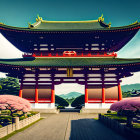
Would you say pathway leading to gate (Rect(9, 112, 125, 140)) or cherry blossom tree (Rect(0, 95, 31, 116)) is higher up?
cherry blossom tree (Rect(0, 95, 31, 116))

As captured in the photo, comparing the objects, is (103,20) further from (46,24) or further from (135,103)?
(135,103)

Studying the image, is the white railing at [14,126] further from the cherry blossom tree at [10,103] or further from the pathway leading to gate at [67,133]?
the cherry blossom tree at [10,103]

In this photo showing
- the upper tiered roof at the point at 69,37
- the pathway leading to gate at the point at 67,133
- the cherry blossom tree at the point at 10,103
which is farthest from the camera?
the upper tiered roof at the point at 69,37

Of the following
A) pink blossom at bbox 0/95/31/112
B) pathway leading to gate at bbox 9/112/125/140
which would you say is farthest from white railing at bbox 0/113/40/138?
pink blossom at bbox 0/95/31/112

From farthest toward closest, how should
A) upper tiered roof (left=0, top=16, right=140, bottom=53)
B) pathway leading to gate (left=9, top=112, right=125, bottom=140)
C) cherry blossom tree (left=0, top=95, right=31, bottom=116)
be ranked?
upper tiered roof (left=0, top=16, right=140, bottom=53)
cherry blossom tree (left=0, top=95, right=31, bottom=116)
pathway leading to gate (left=9, top=112, right=125, bottom=140)

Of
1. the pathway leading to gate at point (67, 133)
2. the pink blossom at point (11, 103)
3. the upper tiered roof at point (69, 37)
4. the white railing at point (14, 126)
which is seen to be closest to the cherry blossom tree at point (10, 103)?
the pink blossom at point (11, 103)

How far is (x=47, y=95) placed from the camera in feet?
58.1

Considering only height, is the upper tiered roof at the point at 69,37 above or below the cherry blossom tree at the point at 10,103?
→ above

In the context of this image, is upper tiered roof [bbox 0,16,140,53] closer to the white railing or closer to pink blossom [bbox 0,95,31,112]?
pink blossom [bbox 0,95,31,112]

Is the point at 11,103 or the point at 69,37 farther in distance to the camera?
the point at 69,37

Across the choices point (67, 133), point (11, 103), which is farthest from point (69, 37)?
point (67, 133)

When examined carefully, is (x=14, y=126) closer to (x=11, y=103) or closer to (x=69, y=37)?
(x=11, y=103)

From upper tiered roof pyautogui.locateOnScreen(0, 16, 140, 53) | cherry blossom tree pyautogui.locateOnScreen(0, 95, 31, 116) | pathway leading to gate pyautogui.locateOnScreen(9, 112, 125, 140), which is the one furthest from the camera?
upper tiered roof pyautogui.locateOnScreen(0, 16, 140, 53)

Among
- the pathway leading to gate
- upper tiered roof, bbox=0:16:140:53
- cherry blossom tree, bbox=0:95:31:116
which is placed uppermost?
upper tiered roof, bbox=0:16:140:53
